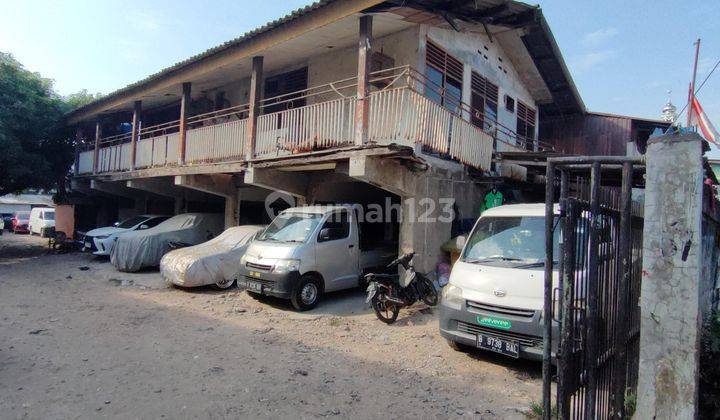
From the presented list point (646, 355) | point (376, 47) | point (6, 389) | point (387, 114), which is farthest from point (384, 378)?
point (376, 47)

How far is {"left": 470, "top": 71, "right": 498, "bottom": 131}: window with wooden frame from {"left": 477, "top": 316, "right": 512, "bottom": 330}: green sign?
764 cm

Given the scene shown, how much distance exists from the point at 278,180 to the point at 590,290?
8574 mm

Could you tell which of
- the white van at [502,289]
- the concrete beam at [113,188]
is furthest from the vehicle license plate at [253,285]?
the concrete beam at [113,188]

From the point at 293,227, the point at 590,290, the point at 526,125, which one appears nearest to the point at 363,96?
the point at 293,227

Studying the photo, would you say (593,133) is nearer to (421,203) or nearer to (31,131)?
(421,203)

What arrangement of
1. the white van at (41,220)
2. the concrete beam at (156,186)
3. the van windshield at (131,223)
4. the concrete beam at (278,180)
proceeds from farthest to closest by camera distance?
1. the white van at (41,220)
2. the concrete beam at (156,186)
3. the van windshield at (131,223)
4. the concrete beam at (278,180)

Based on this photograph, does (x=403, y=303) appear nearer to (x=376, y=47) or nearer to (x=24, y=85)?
(x=376, y=47)

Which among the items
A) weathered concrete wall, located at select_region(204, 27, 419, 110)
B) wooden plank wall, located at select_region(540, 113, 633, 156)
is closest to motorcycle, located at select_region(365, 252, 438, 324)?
weathered concrete wall, located at select_region(204, 27, 419, 110)

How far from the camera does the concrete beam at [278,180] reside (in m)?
10.1

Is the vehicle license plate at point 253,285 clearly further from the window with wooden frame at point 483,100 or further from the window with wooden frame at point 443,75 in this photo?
the window with wooden frame at point 483,100

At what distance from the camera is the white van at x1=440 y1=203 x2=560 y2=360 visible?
4746 mm

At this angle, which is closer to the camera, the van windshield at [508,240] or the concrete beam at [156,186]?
the van windshield at [508,240]

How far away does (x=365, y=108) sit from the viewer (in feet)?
25.9

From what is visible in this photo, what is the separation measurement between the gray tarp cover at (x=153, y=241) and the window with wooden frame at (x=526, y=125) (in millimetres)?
10531
